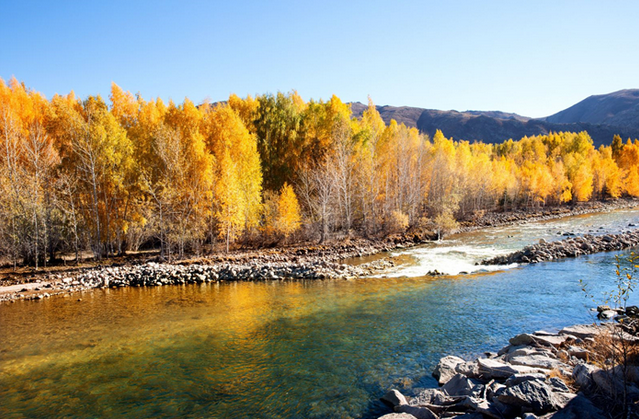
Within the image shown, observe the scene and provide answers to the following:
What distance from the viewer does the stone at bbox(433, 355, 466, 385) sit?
786 centimetres

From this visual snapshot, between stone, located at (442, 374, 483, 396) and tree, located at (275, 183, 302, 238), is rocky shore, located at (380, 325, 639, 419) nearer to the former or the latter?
stone, located at (442, 374, 483, 396)

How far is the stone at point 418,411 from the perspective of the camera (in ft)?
20.5

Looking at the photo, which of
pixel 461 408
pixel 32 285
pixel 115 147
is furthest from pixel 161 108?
pixel 461 408

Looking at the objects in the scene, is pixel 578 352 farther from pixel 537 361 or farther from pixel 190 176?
pixel 190 176

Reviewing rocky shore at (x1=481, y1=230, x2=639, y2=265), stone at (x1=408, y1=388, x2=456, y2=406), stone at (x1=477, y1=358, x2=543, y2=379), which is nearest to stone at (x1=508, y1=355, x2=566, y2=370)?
stone at (x1=477, y1=358, x2=543, y2=379)

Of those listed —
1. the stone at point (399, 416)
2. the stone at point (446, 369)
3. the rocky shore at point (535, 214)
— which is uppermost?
the stone at point (399, 416)

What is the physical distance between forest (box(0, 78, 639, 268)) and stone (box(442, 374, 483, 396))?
21.1 m

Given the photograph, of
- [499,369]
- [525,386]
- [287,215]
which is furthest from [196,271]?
[525,386]

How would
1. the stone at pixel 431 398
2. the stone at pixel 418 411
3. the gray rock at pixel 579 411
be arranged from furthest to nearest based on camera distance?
1. the stone at pixel 431 398
2. the stone at pixel 418 411
3. the gray rock at pixel 579 411

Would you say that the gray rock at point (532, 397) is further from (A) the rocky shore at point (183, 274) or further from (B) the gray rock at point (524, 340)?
(A) the rocky shore at point (183, 274)

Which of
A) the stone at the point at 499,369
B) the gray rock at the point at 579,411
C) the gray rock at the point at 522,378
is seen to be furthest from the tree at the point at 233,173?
the gray rock at the point at 579,411

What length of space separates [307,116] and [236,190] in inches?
626

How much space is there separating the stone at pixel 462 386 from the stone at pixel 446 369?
0.52 metres

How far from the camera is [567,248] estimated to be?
22.3 metres
